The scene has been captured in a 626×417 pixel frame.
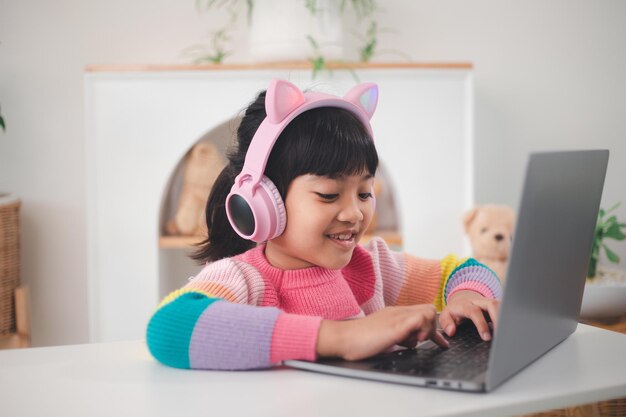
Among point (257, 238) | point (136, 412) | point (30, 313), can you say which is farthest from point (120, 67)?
point (136, 412)

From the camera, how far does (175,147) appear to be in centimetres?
244

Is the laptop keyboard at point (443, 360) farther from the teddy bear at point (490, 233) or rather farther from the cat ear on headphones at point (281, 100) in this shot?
the teddy bear at point (490, 233)

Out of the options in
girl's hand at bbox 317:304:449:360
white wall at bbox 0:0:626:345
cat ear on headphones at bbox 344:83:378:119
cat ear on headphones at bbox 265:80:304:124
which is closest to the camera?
girl's hand at bbox 317:304:449:360

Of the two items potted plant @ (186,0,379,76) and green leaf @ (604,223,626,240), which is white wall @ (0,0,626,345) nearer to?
potted plant @ (186,0,379,76)

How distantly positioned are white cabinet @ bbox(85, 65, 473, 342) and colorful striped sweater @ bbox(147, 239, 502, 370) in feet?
4.37

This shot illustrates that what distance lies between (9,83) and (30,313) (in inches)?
33.2

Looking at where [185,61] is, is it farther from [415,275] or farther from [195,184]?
[415,275]

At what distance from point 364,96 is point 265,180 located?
0.19m

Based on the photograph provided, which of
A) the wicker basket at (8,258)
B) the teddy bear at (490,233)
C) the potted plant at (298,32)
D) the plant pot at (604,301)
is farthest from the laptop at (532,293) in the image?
the wicker basket at (8,258)

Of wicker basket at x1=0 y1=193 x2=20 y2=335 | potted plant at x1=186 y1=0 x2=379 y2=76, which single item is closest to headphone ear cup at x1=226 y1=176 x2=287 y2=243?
potted plant at x1=186 y1=0 x2=379 y2=76

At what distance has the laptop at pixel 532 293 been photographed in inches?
25.1

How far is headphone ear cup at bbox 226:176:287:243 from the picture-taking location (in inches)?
36.1

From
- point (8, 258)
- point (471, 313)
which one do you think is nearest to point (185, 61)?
point (8, 258)

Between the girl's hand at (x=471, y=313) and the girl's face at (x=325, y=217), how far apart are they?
0.15 metres
